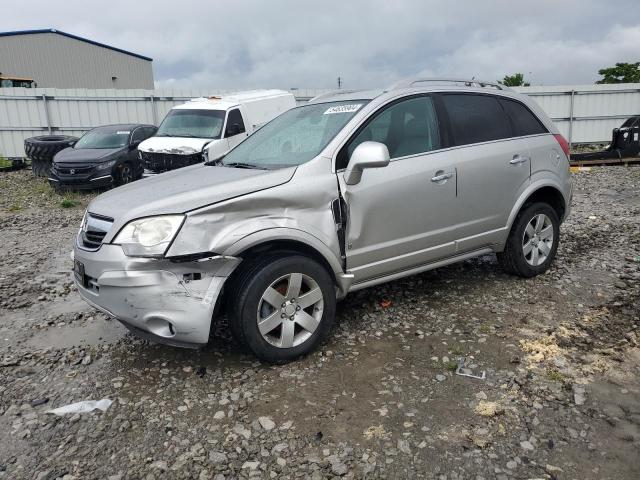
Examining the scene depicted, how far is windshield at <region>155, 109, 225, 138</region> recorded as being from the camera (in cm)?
1072

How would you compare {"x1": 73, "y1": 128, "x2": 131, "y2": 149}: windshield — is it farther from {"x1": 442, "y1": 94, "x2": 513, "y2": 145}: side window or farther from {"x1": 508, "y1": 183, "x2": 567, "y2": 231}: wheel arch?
{"x1": 508, "y1": 183, "x2": 567, "y2": 231}: wheel arch

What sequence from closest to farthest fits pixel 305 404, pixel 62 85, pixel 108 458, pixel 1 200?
pixel 108 458 < pixel 305 404 < pixel 1 200 < pixel 62 85

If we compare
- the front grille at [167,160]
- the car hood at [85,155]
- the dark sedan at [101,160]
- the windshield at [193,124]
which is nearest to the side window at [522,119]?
the front grille at [167,160]

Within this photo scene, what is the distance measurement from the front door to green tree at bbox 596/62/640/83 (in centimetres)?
3351

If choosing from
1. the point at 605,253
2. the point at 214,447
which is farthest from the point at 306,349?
the point at 605,253

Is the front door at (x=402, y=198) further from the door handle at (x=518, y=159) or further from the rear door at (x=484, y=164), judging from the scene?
the door handle at (x=518, y=159)

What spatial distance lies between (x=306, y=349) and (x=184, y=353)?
A: 0.92 meters

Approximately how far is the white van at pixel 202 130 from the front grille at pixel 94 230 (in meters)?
6.42

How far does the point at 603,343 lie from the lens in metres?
3.73

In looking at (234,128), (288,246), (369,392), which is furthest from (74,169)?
(369,392)

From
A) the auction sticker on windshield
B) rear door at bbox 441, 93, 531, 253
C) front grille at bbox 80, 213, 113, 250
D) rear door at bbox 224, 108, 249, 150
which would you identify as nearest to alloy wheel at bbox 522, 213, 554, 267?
rear door at bbox 441, 93, 531, 253

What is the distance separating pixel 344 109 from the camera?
13.4 feet

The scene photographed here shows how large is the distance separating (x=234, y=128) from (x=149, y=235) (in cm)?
804

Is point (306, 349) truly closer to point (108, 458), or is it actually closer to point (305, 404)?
point (305, 404)
